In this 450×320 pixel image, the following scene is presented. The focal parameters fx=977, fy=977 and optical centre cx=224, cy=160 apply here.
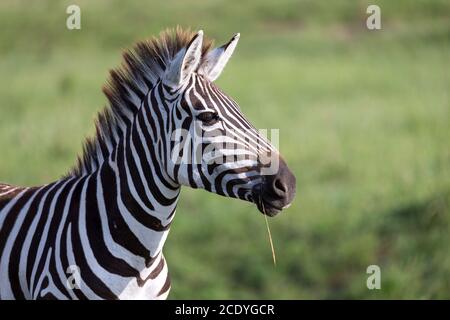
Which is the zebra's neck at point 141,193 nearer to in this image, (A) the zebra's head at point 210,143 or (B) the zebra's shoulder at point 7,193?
(A) the zebra's head at point 210,143

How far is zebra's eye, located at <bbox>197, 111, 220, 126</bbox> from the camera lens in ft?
17.7

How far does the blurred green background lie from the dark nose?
101 inches

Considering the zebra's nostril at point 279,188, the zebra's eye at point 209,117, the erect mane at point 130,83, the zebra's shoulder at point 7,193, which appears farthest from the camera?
the zebra's shoulder at point 7,193

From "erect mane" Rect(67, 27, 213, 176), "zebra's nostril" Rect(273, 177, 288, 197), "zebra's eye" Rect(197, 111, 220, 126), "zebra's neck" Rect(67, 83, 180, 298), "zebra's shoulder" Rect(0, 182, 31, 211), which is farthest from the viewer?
"zebra's shoulder" Rect(0, 182, 31, 211)

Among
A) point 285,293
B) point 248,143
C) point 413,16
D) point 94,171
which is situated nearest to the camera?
point 248,143

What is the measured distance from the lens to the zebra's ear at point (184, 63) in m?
5.37

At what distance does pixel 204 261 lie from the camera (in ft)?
41.2

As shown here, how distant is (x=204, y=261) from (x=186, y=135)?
725 cm

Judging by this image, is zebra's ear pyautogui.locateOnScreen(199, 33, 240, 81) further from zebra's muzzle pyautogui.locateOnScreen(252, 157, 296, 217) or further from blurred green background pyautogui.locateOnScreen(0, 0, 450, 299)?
blurred green background pyautogui.locateOnScreen(0, 0, 450, 299)

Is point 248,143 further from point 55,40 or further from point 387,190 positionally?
point 55,40

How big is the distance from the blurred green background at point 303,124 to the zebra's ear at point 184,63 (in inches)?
78.1

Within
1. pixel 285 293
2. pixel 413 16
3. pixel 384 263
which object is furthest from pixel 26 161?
pixel 413 16

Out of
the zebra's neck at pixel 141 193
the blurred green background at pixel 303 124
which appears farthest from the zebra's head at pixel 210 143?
the blurred green background at pixel 303 124

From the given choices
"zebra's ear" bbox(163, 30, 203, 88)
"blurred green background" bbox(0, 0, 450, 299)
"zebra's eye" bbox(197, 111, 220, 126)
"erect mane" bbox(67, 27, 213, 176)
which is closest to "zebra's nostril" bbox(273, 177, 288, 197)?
"zebra's eye" bbox(197, 111, 220, 126)
